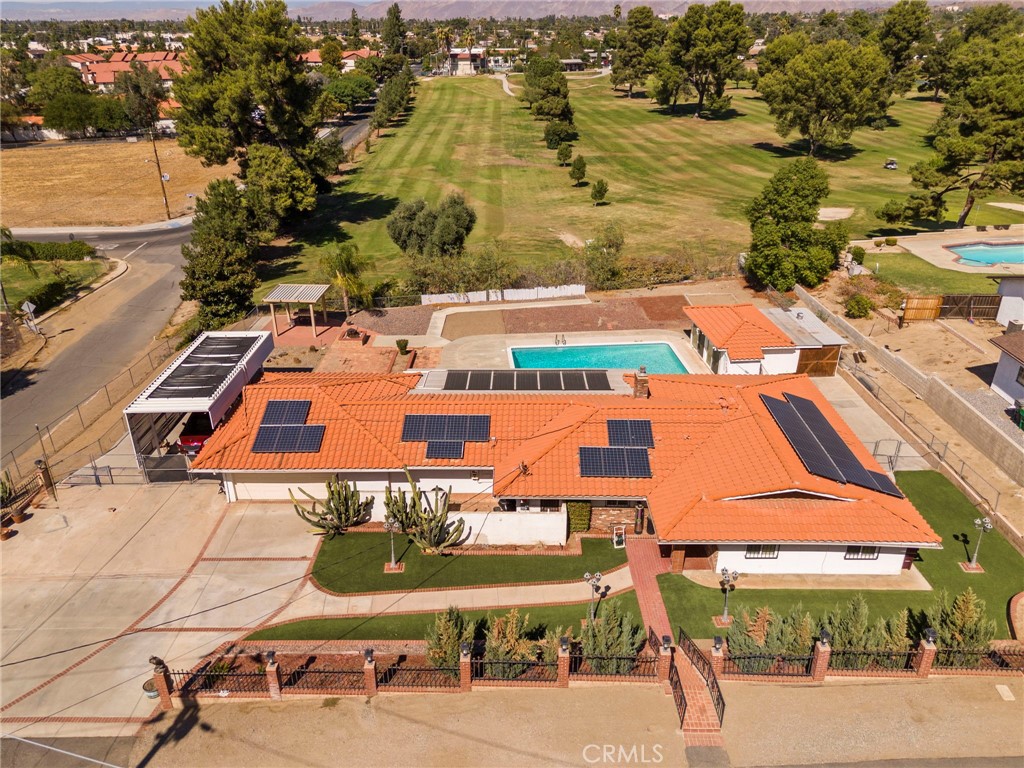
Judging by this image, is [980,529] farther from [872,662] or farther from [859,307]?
[859,307]

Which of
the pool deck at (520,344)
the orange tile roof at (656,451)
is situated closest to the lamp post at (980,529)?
the orange tile roof at (656,451)

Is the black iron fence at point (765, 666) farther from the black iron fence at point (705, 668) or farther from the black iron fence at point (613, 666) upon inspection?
the black iron fence at point (613, 666)

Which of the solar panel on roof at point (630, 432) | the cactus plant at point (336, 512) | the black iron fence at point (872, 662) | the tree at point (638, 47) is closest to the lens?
the black iron fence at point (872, 662)

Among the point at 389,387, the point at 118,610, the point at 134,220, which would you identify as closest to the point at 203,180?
the point at 134,220

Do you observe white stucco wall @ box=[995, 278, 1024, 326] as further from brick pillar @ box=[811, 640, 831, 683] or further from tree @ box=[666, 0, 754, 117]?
tree @ box=[666, 0, 754, 117]

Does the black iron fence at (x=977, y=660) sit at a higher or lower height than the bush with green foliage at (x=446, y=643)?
lower

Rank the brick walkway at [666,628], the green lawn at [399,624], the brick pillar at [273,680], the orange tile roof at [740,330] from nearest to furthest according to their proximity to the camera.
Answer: the brick walkway at [666,628] < the brick pillar at [273,680] < the green lawn at [399,624] < the orange tile roof at [740,330]

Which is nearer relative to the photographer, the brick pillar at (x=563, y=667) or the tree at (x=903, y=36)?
the brick pillar at (x=563, y=667)
